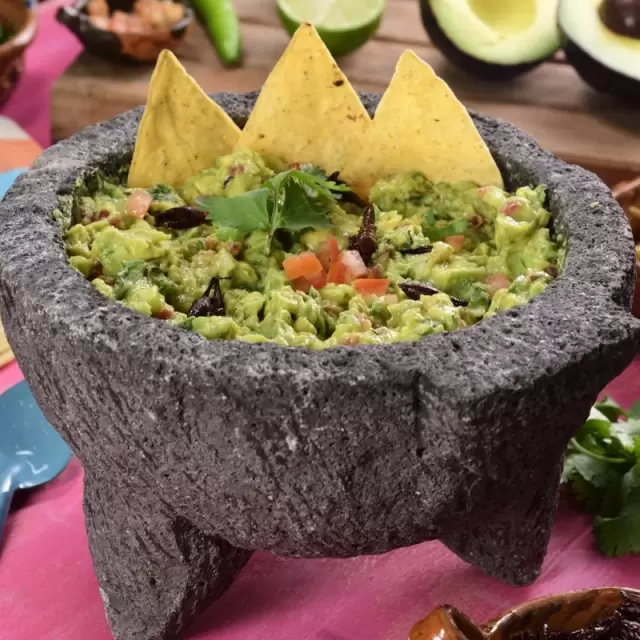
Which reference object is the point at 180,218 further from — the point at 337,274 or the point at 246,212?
the point at 337,274

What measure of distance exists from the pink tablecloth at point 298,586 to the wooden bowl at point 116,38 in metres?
1.68

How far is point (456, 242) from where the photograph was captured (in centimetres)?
160

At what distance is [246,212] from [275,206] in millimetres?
48

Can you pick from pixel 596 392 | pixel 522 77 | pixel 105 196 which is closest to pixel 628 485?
pixel 596 392

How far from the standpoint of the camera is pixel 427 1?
2.99 m

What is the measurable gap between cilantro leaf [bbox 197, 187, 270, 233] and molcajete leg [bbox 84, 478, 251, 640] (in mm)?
457

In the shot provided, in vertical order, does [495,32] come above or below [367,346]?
below

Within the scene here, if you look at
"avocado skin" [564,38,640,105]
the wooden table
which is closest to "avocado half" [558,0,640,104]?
"avocado skin" [564,38,640,105]

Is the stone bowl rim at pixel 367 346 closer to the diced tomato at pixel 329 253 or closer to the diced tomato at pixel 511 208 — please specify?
the diced tomato at pixel 511 208

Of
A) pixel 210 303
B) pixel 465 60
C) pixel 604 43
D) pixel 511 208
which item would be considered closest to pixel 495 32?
pixel 465 60

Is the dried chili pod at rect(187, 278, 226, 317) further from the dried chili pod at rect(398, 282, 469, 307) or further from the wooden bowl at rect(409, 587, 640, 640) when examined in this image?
the wooden bowl at rect(409, 587, 640, 640)

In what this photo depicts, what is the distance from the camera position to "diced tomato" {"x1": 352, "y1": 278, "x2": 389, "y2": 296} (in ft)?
4.81

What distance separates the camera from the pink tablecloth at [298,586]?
5.32 feet

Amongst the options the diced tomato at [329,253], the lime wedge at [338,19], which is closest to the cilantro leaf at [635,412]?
the diced tomato at [329,253]
